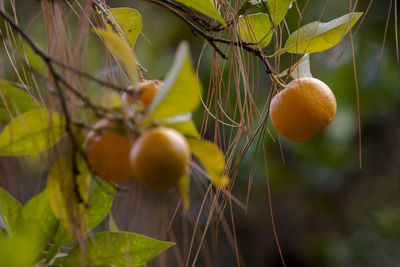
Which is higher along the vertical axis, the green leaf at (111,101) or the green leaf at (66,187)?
the green leaf at (111,101)

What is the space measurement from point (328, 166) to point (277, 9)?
125 cm

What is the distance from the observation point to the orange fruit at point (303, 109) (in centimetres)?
33

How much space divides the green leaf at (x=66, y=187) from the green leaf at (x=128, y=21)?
161 millimetres

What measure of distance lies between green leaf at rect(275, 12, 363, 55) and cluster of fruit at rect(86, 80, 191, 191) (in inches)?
7.2

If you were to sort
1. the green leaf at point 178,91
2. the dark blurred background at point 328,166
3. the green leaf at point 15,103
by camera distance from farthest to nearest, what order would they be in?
the dark blurred background at point 328,166 → the green leaf at point 15,103 → the green leaf at point 178,91

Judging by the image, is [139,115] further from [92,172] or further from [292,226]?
[292,226]

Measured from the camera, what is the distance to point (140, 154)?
0.69 ft

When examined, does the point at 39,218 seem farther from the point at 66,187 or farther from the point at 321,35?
the point at 321,35

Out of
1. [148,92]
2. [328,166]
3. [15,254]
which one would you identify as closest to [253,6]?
[148,92]

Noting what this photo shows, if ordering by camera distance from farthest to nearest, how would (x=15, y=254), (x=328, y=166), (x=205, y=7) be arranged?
(x=328, y=166) → (x=205, y=7) → (x=15, y=254)

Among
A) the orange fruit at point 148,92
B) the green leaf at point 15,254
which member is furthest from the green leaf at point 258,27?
the green leaf at point 15,254

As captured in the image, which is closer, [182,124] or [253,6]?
[182,124]

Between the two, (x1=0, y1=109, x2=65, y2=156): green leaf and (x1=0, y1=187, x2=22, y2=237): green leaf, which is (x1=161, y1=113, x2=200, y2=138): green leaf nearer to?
(x1=0, y1=109, x2=65, y2=156): green leaf

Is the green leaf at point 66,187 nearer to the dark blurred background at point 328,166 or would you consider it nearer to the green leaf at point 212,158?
the green leaf at point 212,158
